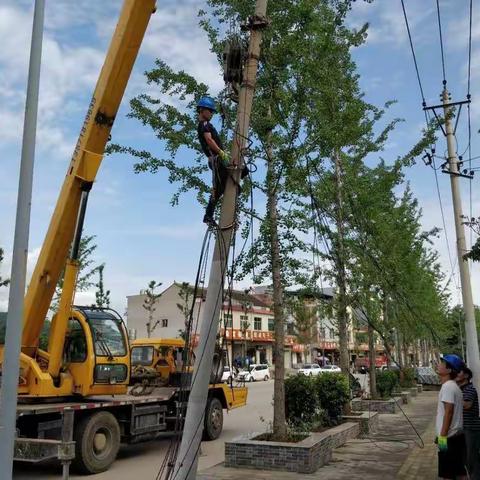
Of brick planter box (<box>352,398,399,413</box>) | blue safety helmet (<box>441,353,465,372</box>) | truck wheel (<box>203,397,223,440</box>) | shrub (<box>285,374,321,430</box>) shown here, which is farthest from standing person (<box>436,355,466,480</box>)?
brick planter box (<box>352,398,399,413</box>)

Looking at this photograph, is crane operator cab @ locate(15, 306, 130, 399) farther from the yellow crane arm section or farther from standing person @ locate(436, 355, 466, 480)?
standing person @ locate(436, 355, 466, 480)

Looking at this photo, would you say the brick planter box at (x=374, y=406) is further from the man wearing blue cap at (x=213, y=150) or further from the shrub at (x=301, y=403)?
the man wearing blue cap at (x=213, y=150)

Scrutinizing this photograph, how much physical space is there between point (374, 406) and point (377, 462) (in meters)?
8.06

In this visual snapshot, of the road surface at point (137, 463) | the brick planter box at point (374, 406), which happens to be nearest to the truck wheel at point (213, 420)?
the road surface at point (137, 463)

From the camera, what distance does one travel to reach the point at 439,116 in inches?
649

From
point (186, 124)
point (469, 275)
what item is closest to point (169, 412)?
point (186, 124)

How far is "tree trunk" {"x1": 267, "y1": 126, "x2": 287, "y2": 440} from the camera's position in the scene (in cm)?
1043

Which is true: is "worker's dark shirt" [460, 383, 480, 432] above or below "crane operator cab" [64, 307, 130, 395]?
below

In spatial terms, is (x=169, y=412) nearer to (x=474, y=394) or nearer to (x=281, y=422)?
(x=281, y=422)

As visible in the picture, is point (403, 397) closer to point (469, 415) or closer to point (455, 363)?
point (469, 415)

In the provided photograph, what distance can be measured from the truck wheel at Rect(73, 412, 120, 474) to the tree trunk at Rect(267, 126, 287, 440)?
3129 millimetres

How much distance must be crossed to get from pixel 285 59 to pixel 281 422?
6371 millimetres

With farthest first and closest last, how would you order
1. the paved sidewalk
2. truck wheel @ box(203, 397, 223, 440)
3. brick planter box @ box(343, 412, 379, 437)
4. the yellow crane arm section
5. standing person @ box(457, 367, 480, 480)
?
truck wheel @ box(203, 397, 223, 440)
brick planter box @ box(343, 412, 379, 437)
the yellow crane arm section
the paved sidewalk
standing person @ box(457, 367, 480, 480)

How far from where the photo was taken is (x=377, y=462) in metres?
10.6
